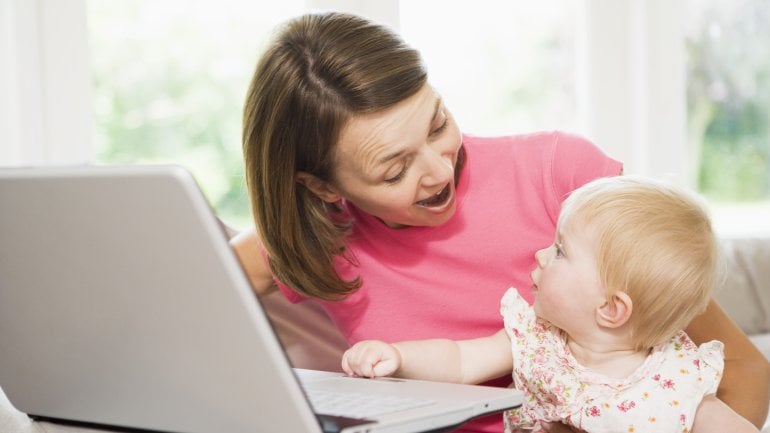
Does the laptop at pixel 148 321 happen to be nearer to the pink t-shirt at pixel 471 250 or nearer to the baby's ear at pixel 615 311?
the baby's ear at pixel 615 311

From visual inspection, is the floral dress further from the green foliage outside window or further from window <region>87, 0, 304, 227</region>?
the green foliage outside window

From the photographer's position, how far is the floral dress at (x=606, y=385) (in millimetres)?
1266

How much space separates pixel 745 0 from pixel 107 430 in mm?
2590

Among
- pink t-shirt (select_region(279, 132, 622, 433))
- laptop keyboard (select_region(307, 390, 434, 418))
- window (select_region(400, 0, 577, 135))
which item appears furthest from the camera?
window (select_region(400, 0, 577, 135))

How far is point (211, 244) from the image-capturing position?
0.84 metres

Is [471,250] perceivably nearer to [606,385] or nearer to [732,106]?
[606,385]

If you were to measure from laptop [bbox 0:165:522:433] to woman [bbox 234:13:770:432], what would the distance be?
345 mm

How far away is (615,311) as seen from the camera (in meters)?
1.31

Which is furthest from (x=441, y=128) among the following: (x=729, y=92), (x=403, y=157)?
(x=729, y=92)

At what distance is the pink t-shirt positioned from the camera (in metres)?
1.54

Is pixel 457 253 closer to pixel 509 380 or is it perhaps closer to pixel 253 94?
pixel 509 380

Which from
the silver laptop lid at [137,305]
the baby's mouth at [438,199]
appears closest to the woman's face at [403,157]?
the baby's mouth at [438,199]

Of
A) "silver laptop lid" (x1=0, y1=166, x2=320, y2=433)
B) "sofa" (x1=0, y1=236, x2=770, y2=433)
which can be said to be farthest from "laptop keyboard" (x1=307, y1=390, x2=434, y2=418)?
"sofa" (x1=0, y1=236, x2=770, y2=433)

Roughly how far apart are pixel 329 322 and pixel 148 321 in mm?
1079
